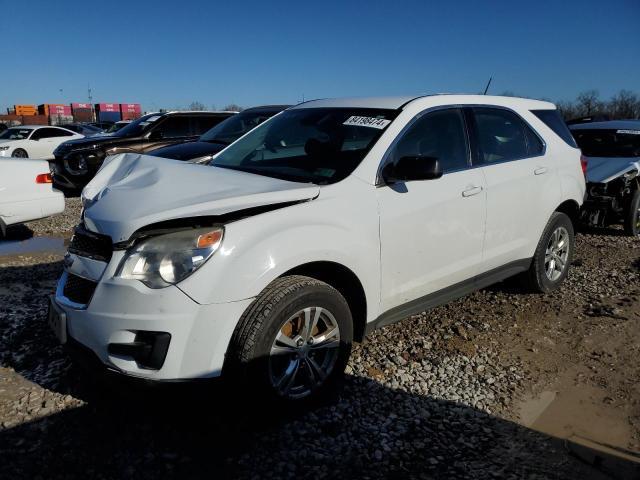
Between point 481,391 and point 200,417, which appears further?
point 481,391

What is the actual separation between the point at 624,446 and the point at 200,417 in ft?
7.57

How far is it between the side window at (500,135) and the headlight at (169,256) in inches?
92.2

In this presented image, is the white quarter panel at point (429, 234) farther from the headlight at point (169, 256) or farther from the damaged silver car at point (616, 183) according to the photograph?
the damaged silver car at point (616, 183)

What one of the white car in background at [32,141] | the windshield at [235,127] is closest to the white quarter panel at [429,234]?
the windshield at [235,127]

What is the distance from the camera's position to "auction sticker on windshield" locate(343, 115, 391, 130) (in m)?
3.42

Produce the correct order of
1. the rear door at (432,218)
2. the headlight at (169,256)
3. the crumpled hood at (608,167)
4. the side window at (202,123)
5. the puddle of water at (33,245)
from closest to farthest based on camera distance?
the headlight at (169,256)
the rear door at (432,218)
the puddle of water at (33,245)
the crumpled hood at (608,167)
the side window at (202,123)

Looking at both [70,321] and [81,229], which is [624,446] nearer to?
[70,321]

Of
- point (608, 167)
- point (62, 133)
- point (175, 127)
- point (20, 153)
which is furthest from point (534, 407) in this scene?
point (62, 133)

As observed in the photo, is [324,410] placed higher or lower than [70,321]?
lower

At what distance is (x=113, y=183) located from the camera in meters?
3.16

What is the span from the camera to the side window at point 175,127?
10797mm

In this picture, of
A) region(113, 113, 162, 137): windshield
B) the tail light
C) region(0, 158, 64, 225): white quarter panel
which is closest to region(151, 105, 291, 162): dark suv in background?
the tail light

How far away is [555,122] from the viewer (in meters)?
4.88

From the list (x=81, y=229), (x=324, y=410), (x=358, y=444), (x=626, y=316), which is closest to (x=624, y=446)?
(x=358, y=444)
